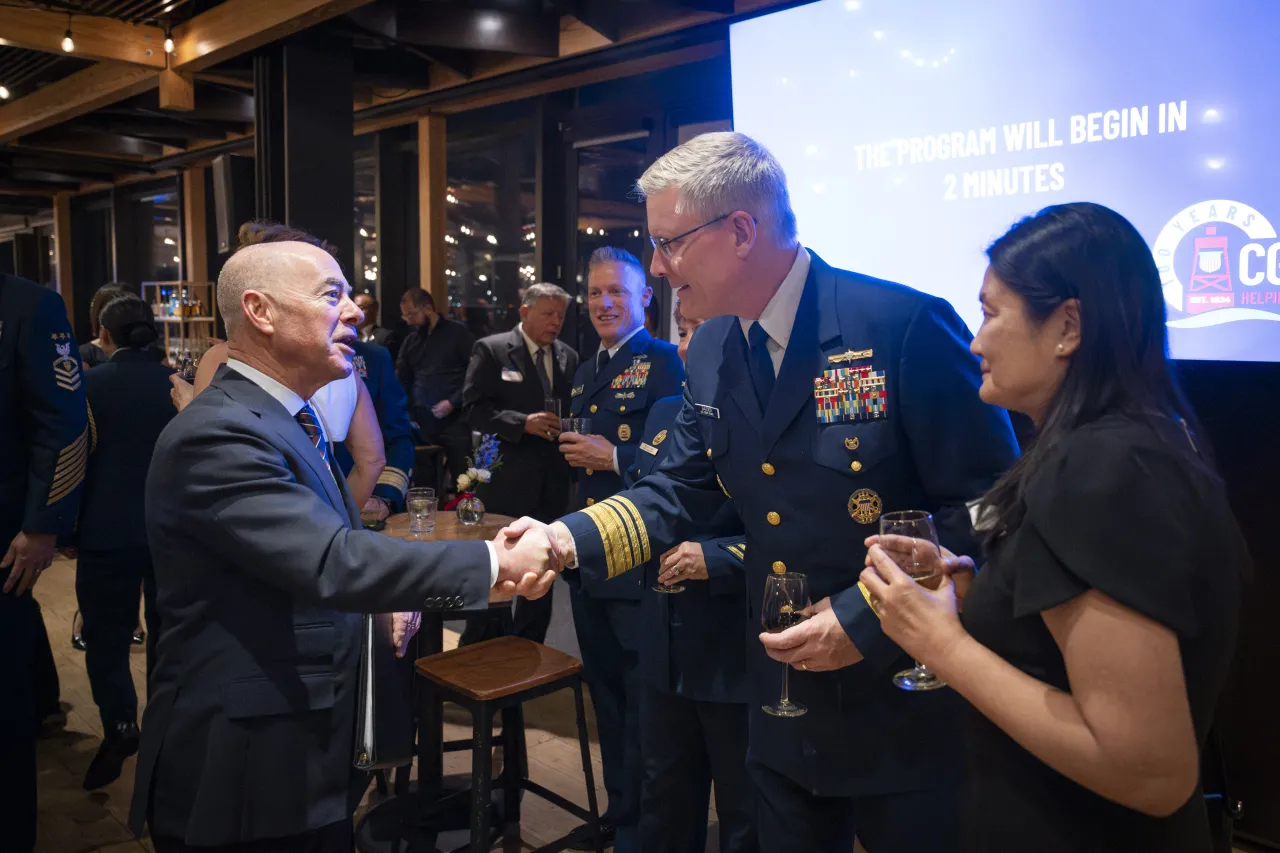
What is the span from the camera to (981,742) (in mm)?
1268

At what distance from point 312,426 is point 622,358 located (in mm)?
1830

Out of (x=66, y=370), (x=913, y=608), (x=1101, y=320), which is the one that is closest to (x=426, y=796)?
(x=66, y=370)

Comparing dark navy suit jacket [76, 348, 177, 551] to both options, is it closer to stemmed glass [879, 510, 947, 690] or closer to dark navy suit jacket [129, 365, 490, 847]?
dark navy suit jacket [129, 365, 490, 847]

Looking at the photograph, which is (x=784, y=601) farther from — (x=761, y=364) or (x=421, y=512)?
(x=421, y=512)

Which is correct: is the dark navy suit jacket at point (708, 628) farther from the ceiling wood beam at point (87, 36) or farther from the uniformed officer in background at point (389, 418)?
the ceiling wood beam at point (87, 36)

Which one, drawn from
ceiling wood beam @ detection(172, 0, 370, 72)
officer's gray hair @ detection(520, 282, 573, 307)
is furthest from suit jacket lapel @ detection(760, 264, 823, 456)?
ceiling wood beam @ detection(172, 0, 370, 72)

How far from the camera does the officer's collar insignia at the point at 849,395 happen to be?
1.65 m

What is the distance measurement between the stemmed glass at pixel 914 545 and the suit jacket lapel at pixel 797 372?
1.29 feet

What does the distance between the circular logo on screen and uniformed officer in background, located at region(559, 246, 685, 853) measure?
1607 millimetres

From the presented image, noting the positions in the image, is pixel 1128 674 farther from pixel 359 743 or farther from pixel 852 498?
pixel 359 743

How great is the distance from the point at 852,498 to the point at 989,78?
2181 millimetres

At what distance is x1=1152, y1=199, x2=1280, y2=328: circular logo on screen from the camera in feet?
8.81

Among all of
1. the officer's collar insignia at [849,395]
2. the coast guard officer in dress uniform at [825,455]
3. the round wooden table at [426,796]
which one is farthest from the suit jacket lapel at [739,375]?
the round wooden table at [426,796]

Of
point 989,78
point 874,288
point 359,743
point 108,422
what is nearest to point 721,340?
point 874,288
